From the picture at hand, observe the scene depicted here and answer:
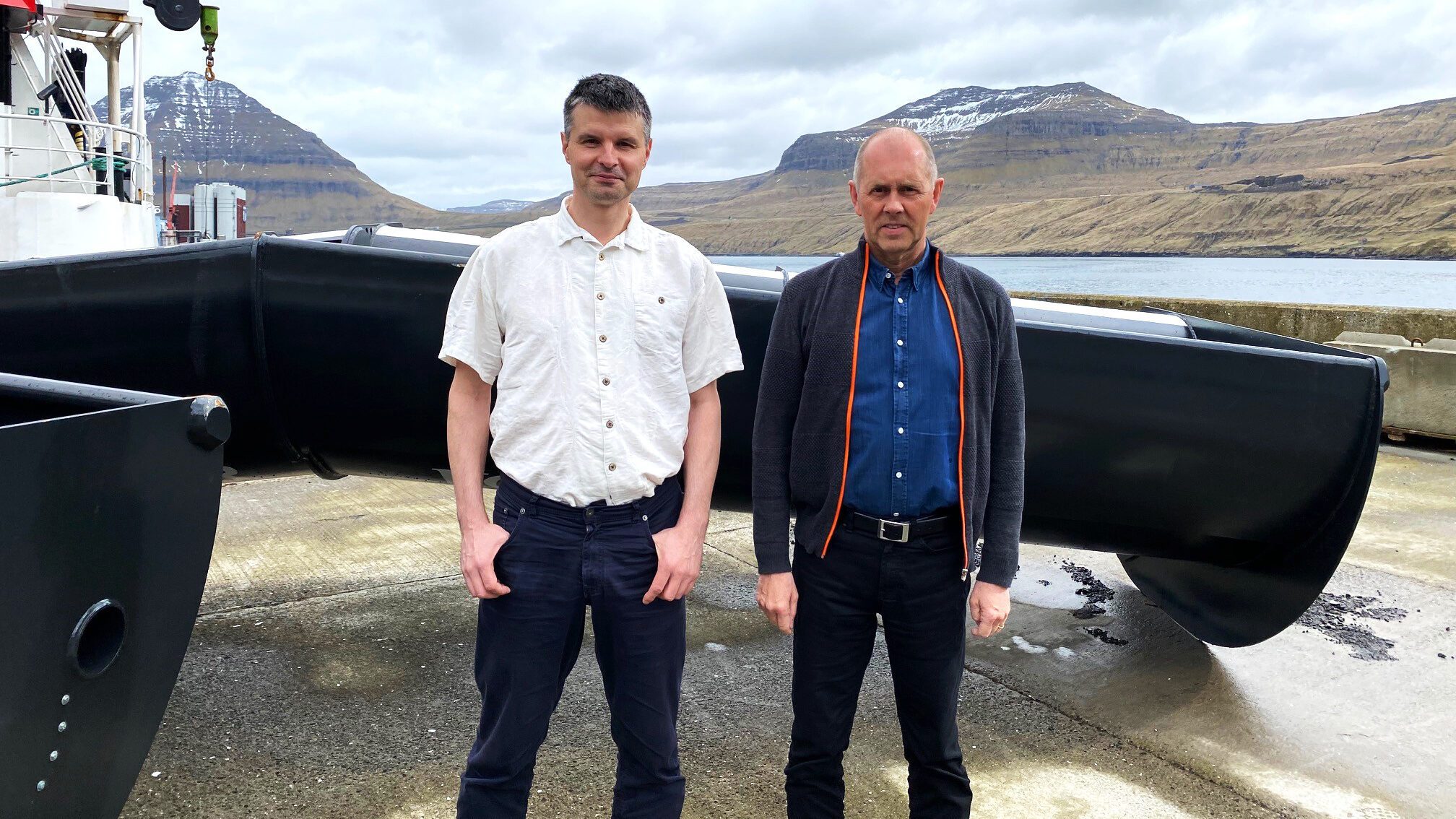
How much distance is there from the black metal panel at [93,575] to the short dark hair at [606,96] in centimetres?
88

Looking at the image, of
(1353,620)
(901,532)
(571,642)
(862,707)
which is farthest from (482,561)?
(1353,620)

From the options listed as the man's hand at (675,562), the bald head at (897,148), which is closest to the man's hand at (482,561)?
the man's hand at (675,562)

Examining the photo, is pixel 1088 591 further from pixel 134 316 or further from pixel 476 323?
pixel 134 316

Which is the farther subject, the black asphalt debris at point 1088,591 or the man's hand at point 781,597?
the black asphalt debris at point 1088,591

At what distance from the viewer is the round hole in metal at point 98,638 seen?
169cm

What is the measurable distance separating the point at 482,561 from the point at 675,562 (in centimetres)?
35

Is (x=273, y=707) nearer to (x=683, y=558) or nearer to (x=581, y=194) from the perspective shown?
(x=683, y=558)

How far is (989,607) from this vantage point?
2041 millimetres

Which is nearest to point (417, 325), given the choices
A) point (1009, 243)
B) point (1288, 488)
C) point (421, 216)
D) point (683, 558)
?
point (683, 558)

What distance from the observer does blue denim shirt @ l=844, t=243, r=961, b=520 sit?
1.99 meters

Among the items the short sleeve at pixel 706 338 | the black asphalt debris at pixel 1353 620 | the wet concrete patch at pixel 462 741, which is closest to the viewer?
the short sleeve at pixel 706 338

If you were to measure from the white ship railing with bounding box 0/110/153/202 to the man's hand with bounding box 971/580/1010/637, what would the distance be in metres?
8.14

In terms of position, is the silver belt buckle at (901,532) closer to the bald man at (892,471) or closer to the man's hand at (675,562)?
the bald man at (892,471)

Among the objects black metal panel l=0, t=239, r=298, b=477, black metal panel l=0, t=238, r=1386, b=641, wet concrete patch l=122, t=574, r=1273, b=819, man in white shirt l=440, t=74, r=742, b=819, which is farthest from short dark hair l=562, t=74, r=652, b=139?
wet concrete patch l=122, t=574, r=1273, b=819
